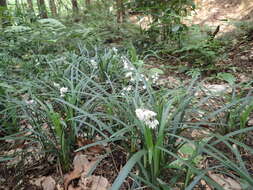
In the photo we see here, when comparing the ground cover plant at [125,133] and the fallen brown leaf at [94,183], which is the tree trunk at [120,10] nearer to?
the ground cover plant at [125,133]

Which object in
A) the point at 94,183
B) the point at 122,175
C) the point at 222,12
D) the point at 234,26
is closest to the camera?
the point at 122,175

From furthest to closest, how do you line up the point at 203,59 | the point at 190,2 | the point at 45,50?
the point at 45,50 < the point at 190,2 < the point at 203,59

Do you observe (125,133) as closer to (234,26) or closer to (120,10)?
(234,26)

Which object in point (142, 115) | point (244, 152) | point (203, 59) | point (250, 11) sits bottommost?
point (244, 152)

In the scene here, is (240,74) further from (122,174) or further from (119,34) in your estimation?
(119,34)

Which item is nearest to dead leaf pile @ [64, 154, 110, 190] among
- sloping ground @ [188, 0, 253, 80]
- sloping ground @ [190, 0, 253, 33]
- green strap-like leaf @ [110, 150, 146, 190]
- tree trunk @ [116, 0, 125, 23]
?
green strap-like leaf @ [110, 150, 146, 190]

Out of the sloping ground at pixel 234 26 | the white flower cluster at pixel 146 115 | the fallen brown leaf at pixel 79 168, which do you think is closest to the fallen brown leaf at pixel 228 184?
the white flower cluster at pixel 146 115

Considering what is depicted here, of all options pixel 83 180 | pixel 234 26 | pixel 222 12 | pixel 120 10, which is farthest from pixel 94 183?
pixel 222 12

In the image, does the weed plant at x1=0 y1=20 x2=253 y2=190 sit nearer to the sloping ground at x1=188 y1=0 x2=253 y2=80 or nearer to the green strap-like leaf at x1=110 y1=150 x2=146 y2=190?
the green strap-like leaf at x1=110 y1=150 x2=146 y2=190

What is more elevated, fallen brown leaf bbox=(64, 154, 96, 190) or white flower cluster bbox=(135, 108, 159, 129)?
white flower cluster bbox=(135, 108, 159, 129)

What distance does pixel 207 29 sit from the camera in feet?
12.4

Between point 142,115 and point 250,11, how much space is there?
4572 mm

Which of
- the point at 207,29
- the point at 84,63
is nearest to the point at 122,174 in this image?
the point at 84,63

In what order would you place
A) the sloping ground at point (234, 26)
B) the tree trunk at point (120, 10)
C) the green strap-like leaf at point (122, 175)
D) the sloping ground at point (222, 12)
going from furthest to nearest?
the tree trunk at point (120, 10) → the sloping ground at point (222, 12) → the sloping ground at point (234, 26) → the green strap-like leaf at point (122, 175)
